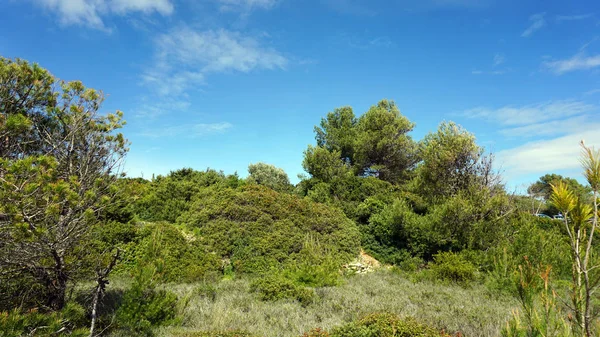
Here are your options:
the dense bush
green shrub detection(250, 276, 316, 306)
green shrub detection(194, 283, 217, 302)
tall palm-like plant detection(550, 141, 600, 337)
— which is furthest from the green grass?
the dense bush

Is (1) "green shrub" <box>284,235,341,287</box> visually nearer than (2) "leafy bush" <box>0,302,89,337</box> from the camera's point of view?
No

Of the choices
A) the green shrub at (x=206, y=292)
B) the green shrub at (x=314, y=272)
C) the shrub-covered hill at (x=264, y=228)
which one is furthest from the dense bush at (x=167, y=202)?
the green shrub at (x=314, y=272)

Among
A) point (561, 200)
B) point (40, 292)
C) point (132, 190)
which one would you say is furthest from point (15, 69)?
point (561, 200)

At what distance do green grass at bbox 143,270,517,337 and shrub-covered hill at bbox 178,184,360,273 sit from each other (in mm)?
2414

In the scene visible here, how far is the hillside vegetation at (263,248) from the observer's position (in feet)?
14.1

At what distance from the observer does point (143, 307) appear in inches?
220

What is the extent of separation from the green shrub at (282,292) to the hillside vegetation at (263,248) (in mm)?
47

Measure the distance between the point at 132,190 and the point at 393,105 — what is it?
23.9 metres

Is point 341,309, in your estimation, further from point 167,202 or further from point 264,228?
point 167,202

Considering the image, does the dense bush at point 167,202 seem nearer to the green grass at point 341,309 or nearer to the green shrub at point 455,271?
the green grass at point 341,309

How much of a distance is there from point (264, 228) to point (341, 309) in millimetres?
6396

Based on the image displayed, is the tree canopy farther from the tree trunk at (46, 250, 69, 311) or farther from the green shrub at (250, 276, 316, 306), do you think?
the green shrub at (250, 276, 316, 306)

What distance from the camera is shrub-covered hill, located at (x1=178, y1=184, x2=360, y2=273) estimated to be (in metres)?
12.0

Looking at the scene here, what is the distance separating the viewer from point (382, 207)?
1642 centimetres
